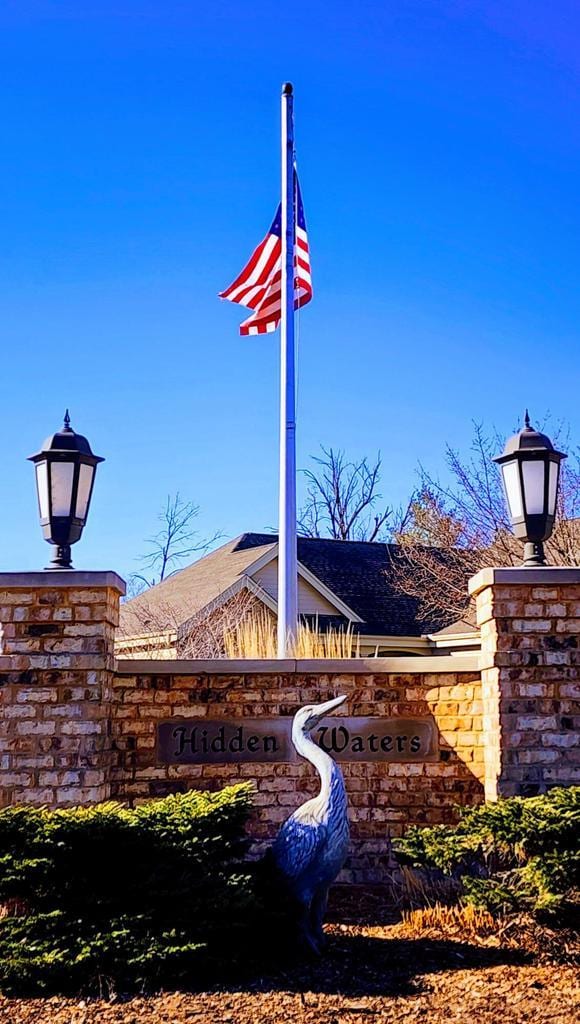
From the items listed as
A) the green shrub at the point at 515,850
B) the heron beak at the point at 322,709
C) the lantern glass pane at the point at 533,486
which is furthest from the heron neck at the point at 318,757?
the lantern glass pane at the point at 533,486

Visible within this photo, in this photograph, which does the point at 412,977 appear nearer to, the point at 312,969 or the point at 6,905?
the point at 312,969

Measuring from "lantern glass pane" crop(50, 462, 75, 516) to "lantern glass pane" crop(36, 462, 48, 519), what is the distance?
0.06 m

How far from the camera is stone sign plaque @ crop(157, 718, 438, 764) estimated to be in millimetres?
8070

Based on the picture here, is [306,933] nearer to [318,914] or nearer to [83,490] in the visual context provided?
[318,914]

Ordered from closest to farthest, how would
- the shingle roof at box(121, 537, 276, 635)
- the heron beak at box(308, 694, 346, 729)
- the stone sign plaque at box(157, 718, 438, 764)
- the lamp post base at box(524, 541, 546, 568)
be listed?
the heron beak at box(308, 694, 346, 729)
the lamp post base at box(524, 541, 546, 568)
the stone sign plaque at box(157, 718, 438, 764)
the shingle roof at box(121, 537, 276, 635)

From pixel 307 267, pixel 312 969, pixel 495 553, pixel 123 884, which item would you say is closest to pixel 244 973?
pixel 312 969

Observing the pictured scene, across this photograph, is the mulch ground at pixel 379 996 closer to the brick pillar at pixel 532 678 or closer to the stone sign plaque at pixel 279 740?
the brick pillar at pixel 532 678

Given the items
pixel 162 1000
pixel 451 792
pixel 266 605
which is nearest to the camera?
pixel 162 1000

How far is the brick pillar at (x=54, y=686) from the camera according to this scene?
7410mm

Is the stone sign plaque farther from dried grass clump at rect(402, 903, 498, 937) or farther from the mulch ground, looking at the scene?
the mulch ground

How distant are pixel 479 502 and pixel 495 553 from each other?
50.3 inches

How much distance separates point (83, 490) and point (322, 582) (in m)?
13.8

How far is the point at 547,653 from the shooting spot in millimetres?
7430

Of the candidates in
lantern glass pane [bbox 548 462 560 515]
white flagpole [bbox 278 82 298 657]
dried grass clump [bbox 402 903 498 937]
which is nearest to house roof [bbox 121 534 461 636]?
Result: white flagpole [bbox 278 82 298 657]
